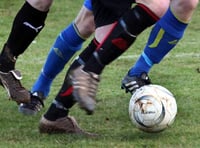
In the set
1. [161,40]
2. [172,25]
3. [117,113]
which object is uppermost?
[172,25]

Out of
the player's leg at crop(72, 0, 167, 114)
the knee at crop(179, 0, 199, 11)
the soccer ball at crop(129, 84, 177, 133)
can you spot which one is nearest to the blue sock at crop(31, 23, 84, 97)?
the knee at crop(179, 0, 199, 11)

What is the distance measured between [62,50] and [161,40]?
0.64m

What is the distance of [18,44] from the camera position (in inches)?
164

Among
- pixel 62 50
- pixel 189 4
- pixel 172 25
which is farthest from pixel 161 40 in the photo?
pixel 62 50

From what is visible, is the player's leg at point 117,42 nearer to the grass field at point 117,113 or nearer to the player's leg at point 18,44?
the grass field at point 117,113

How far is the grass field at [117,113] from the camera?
3.60 metres

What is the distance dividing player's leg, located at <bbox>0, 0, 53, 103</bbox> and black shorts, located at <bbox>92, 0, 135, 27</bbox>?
1.62ft

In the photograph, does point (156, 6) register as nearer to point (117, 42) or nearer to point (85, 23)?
point (117, 42)

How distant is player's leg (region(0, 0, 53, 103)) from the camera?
412cm

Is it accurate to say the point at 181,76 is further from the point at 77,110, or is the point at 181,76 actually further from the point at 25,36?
the point at 25,36

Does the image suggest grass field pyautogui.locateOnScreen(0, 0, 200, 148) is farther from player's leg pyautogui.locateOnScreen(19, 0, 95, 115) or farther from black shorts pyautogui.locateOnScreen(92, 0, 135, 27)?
Answer: black shorts pyautogui.locateOnScreen(92, 0, 135, 27)

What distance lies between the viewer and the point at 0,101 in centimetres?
477

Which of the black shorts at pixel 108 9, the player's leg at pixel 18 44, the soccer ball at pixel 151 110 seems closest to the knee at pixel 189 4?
the black shorts at pixel 108 9

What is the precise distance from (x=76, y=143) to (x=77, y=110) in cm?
91
